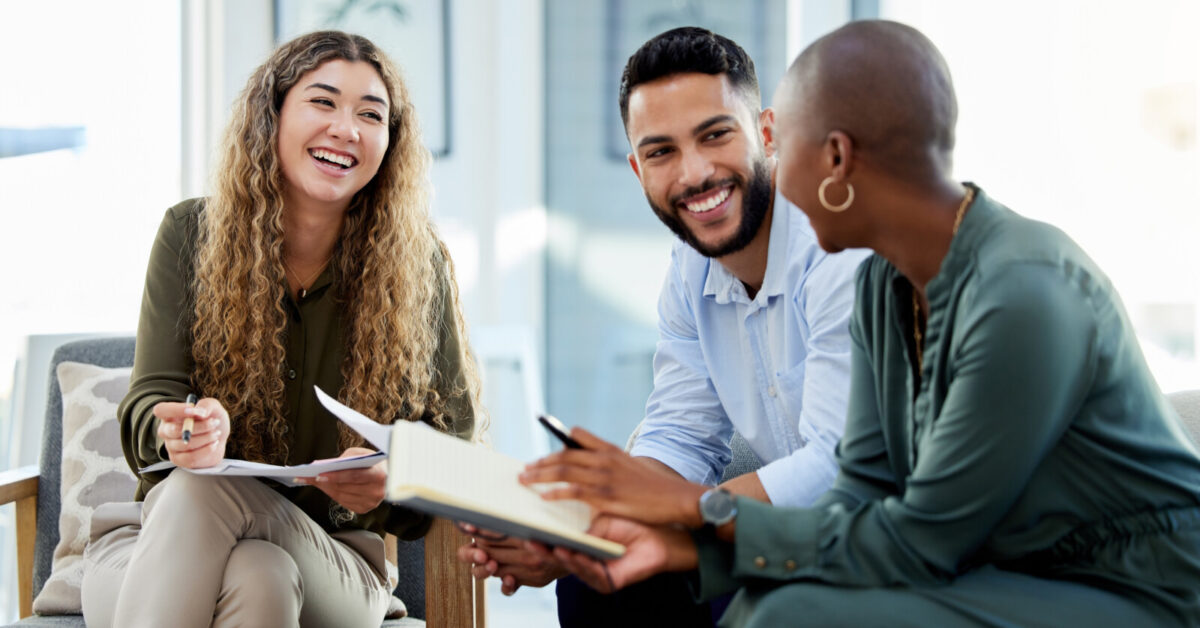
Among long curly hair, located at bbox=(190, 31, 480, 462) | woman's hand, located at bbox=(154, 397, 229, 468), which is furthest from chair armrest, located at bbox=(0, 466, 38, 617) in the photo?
woman's hand, located at bbox=(154, 397, 229, 468)

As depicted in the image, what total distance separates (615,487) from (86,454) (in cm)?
134

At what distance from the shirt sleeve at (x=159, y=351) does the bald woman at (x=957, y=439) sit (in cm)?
85

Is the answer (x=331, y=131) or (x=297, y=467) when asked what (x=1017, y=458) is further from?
(x=331, y=131)

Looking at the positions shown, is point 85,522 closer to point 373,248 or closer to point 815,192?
point 373,248

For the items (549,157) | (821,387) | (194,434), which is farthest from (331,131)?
(549,157)

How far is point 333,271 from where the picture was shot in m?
1.84

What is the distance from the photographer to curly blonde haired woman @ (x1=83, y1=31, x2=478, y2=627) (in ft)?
5.16

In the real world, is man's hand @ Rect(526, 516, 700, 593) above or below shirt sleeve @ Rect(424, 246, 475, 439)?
below

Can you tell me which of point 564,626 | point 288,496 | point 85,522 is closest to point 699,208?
point 564,626

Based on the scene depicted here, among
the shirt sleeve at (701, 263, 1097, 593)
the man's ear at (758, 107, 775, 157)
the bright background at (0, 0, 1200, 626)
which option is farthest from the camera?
the bright background at (0, 0, 1200, 626)

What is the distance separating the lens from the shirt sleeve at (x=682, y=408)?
67.5 inches

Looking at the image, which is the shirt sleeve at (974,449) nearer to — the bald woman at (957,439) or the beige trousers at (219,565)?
the bald woman at (957,439)

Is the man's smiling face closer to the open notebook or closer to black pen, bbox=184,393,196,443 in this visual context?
the open notebook

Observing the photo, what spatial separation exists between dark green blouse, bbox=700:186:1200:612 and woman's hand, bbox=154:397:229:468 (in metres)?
0.78
